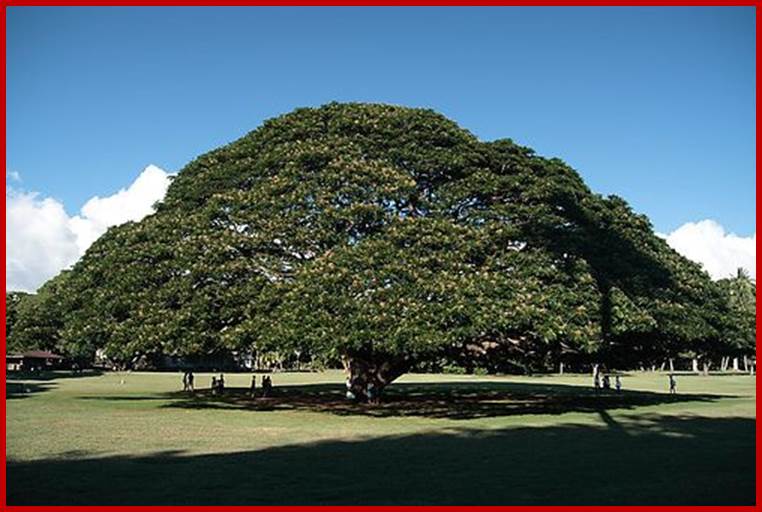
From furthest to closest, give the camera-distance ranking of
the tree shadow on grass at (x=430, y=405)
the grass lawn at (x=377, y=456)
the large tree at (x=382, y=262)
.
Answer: the tree shadow on grass at (x=430, y=405), the large tree at (x=382, y=262), the grass lawn at (x=377, y=456)

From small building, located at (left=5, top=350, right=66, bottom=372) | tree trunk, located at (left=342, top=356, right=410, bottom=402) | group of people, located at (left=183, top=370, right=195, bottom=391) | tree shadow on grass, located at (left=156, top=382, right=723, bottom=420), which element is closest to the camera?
tree shadow on grass, located at (left=156, top=382, right=723, bottom=420)

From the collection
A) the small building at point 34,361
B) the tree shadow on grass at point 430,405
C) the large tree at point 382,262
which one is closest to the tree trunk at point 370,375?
the large tree at point 382,262

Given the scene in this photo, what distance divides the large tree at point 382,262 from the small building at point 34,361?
6782 centimetres

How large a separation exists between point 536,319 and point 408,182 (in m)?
7.44

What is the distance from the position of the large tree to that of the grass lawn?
8.65 feet

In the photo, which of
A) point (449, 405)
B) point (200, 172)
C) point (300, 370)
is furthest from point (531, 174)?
point (300, 370)

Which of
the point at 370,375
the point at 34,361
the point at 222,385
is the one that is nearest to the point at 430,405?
the point at 370,375

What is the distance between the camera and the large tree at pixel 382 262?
22125 millimetres

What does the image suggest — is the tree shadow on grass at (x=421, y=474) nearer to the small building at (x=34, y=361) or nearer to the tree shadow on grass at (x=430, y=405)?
the tree shadow on grass at (x=430, y=405)

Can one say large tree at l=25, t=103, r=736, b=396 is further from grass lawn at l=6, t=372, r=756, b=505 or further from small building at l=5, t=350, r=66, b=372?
small building at l=5, t=350, r=66, b=372

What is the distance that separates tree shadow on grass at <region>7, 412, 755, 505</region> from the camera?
10797 mm

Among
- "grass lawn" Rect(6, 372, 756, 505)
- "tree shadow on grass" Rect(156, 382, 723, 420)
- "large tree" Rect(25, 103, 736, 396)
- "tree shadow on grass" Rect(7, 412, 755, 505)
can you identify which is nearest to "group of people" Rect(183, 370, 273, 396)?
"tree shadow on grass" Rect(156, 382, 723, 420)

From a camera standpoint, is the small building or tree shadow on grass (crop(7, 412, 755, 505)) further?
the small building

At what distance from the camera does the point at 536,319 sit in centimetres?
2189
